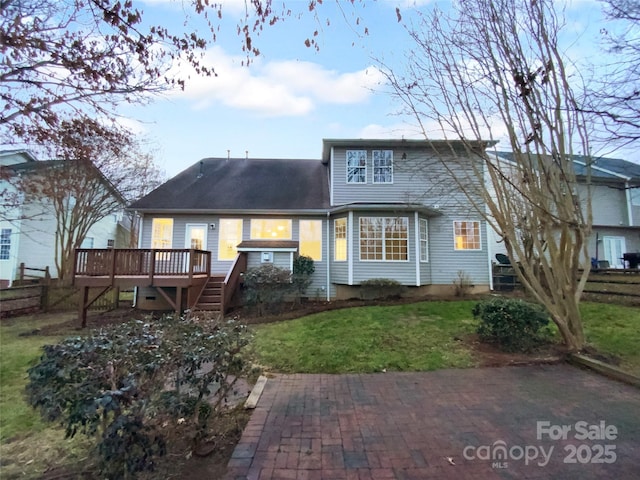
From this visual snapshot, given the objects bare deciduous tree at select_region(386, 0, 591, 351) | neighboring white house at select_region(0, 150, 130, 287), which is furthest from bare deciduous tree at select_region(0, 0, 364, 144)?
neighboring white house at select_region(0, 150, 130, 287)

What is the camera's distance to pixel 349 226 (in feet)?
40.4

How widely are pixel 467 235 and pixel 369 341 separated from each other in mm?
8574

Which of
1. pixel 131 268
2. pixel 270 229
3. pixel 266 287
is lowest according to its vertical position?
pixel 266 287


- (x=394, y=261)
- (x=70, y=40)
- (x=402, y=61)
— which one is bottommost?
Answer: (x=394, y=261)

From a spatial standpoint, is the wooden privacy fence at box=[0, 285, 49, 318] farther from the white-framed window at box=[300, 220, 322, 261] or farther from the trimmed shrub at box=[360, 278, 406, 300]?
the trimmed shrub at box=[360, 278, 406, 300]

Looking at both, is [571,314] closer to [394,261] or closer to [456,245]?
[394,261]

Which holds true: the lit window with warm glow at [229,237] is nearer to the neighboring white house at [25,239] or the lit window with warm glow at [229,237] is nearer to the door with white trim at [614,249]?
the neighboring white house at [25,239]

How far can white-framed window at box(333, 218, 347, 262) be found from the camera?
1264 centimetres

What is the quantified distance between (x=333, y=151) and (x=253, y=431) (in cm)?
1161

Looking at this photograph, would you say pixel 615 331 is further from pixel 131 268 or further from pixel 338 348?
pixel 131 268

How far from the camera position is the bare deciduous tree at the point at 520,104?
5578 millimetres

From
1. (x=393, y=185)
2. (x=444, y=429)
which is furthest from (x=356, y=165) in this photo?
(x=444, y=429)

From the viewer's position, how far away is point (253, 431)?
11.5 feet

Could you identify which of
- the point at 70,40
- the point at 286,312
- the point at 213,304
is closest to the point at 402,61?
the point at 70,40
